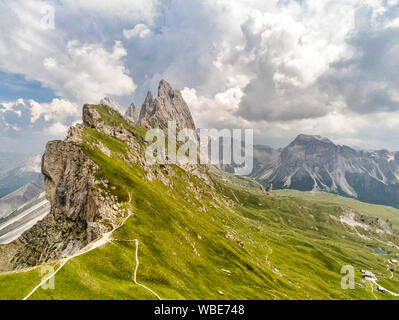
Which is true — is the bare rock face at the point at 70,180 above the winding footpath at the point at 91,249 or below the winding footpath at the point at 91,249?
above

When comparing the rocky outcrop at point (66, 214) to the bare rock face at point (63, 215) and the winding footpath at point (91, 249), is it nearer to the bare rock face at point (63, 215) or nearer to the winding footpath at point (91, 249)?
the bare rock face at point (63, 215)

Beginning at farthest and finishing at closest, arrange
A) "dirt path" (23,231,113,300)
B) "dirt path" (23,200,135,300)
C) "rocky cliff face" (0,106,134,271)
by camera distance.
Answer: "rocky cliff face" (0,106,134,271) → "dirt path" (23,200,135,300) → "dirt path" (23,231,113,300)

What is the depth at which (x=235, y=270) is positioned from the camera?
116188mm

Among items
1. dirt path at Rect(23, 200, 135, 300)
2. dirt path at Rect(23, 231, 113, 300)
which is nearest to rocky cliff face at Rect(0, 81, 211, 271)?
dirt path at Rect(23, 200, 135, 300)

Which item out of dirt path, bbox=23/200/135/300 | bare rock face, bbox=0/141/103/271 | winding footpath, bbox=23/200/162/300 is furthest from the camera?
bare rock face, bbox=0/141/103/271

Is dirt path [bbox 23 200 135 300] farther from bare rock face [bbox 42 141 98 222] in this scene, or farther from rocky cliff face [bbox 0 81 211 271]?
bare rock face [bbox 42 141 98 222]

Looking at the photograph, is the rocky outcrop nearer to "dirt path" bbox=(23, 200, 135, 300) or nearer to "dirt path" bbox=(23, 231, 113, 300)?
"dirt path" bbox=(23, 200, 135, 300)

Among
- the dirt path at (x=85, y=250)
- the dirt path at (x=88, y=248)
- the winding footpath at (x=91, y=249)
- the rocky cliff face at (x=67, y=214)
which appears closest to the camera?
the dirt path at (x=85, y=250)

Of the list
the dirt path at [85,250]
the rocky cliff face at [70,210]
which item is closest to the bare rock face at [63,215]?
the rocky cliff face at [70,210]

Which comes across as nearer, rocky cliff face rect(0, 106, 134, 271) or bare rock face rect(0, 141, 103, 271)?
rocky cliff face rect(0, 106, 134, 271)

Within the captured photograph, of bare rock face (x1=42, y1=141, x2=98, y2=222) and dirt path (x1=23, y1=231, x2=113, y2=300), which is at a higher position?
bare rock face (x1=42, y1=141, x2=98, y2=222)

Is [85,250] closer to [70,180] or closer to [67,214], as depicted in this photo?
[67,214]
